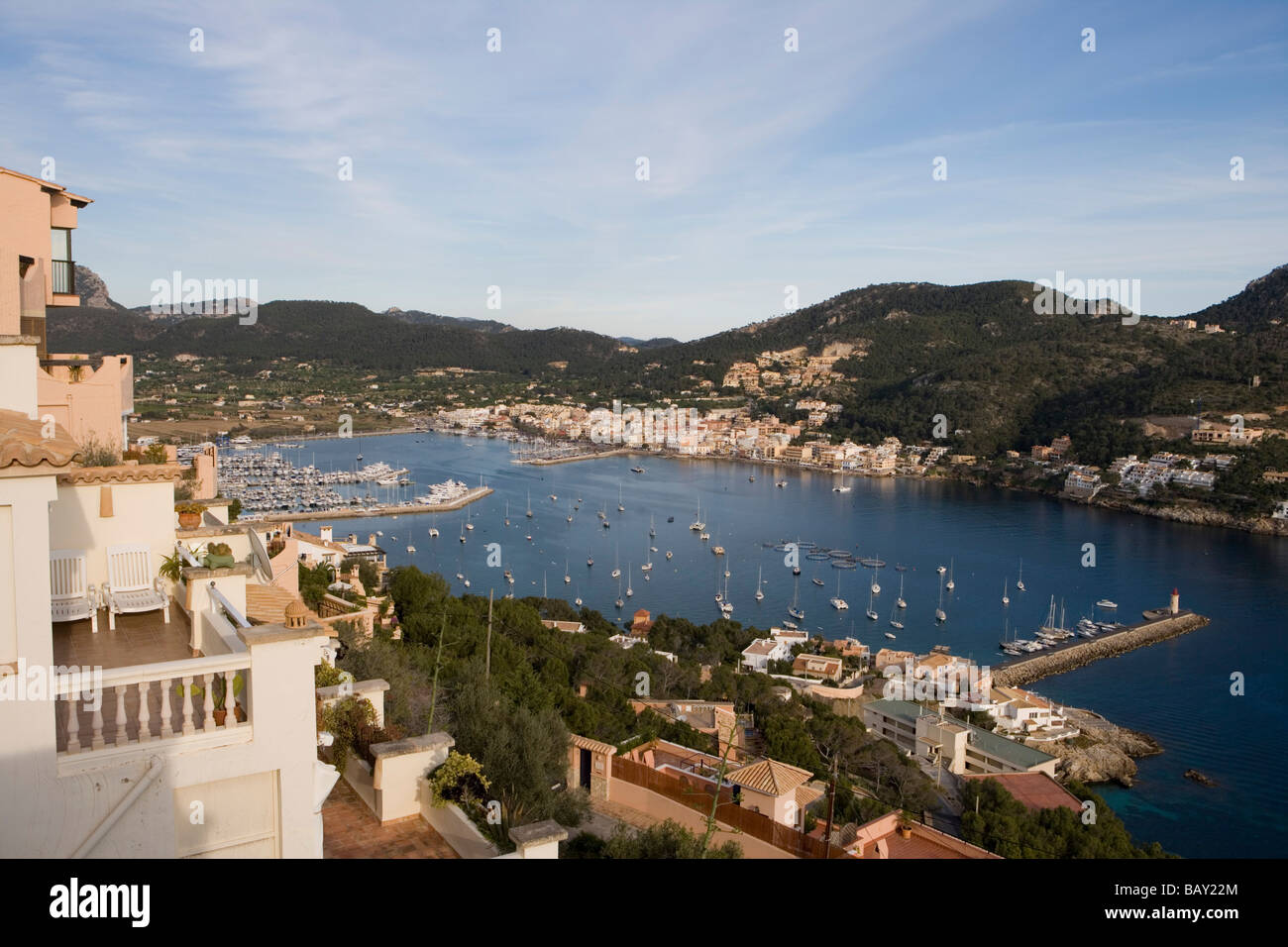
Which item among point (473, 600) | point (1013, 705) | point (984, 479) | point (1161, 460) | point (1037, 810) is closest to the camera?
point (1037, 810)

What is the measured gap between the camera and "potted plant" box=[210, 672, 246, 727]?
1.85 m

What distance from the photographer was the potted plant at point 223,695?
6.07 ft

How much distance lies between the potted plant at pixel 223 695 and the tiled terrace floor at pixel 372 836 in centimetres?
72

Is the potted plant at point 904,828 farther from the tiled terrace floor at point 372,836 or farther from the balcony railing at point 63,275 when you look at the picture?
the balcony railing at point 63,275

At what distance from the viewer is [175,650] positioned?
2354 mm

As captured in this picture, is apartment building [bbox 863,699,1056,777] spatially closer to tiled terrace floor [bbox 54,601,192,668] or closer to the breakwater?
the breakwater

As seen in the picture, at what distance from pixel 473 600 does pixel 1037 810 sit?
7025 millimetres

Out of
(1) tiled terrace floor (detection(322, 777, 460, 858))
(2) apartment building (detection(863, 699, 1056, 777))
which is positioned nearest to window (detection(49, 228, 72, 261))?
(1) tiled terrace floor (detection(322, 777, 460, 858))

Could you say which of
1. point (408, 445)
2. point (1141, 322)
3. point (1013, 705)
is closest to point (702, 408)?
point (408, 445)

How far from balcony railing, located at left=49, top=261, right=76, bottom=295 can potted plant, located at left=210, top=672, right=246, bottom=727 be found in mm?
3671

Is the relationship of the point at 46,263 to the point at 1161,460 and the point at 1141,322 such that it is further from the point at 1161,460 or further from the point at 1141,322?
the point at 1141,322

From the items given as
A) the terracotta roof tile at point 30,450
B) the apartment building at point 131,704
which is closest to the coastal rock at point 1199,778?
the apartment building at point 131,704
